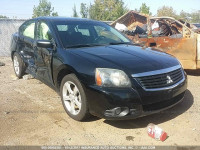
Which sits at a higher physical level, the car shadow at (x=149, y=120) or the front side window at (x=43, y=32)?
the front side window at (x=43, y=32)

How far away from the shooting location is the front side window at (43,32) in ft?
13.1

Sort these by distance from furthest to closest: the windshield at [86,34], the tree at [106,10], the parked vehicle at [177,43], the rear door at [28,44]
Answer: the tree at [106,10]
the parked vehicle at [177,43]
the rear door at [28,44]
the windshield at [86,34]

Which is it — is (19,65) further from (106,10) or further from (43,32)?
(106,10)

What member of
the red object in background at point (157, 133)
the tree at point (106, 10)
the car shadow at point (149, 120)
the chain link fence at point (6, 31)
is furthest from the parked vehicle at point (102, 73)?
the tree at point (106, 10)

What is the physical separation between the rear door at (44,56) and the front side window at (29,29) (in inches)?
12.3

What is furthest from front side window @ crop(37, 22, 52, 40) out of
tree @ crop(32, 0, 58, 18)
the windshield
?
tree @ crop(32, 0, 58, 18)

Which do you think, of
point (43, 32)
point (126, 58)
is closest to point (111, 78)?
point (126, 58)

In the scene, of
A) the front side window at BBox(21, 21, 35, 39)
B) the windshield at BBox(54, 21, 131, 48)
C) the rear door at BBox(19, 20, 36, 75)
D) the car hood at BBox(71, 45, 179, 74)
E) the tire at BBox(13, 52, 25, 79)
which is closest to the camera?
the car hood at BBox(71, 45, 179, 74)

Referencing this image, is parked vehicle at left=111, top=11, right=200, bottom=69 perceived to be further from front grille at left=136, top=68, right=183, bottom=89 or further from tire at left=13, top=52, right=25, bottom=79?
tire at left=13, top=52, right=25, bottom=79

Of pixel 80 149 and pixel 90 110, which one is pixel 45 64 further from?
pixel 80 149

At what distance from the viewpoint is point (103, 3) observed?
171 feet

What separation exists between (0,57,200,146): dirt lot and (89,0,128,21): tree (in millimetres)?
45353

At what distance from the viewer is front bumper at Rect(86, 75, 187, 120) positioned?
9.15 ft

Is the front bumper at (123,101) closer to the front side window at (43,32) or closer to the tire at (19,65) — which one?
the front side window at (43,32)
